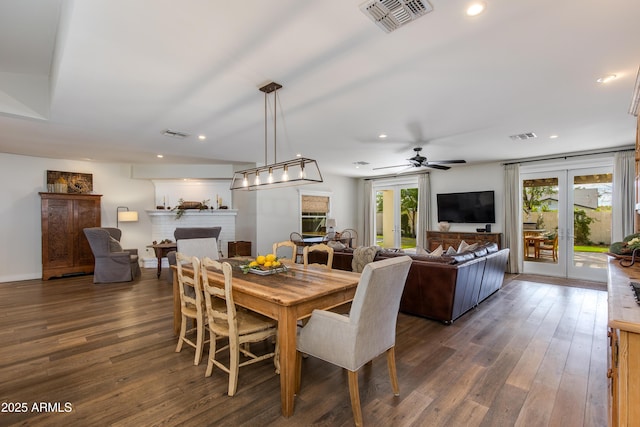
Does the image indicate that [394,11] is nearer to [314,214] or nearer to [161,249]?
[161,249]

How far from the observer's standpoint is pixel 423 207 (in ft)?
27.5

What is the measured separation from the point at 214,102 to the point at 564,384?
4258mm

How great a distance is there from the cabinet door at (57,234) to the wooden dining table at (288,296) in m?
5.57

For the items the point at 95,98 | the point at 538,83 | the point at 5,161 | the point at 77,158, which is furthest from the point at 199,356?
the point at 5,161

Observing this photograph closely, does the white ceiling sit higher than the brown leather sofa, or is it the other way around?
the white ceiling

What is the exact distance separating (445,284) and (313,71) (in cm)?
281

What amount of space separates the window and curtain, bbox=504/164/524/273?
4778 mm

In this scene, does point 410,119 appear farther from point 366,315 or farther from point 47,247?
point 47,247

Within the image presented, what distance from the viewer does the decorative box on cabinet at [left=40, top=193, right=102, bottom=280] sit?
626 cm

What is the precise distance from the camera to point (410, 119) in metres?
4.08

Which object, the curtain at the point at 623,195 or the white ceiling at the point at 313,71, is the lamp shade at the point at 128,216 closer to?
the white ceiling at the point at 313,71

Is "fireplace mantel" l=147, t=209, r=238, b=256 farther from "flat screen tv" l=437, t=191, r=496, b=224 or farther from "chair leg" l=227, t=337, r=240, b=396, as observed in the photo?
"chair leg" l=227, t=337, r=240, b=396

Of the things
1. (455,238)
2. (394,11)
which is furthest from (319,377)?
(455,238)

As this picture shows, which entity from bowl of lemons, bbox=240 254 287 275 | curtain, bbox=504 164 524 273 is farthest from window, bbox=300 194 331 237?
bowl of lemons, bbox=240 254 287 275
